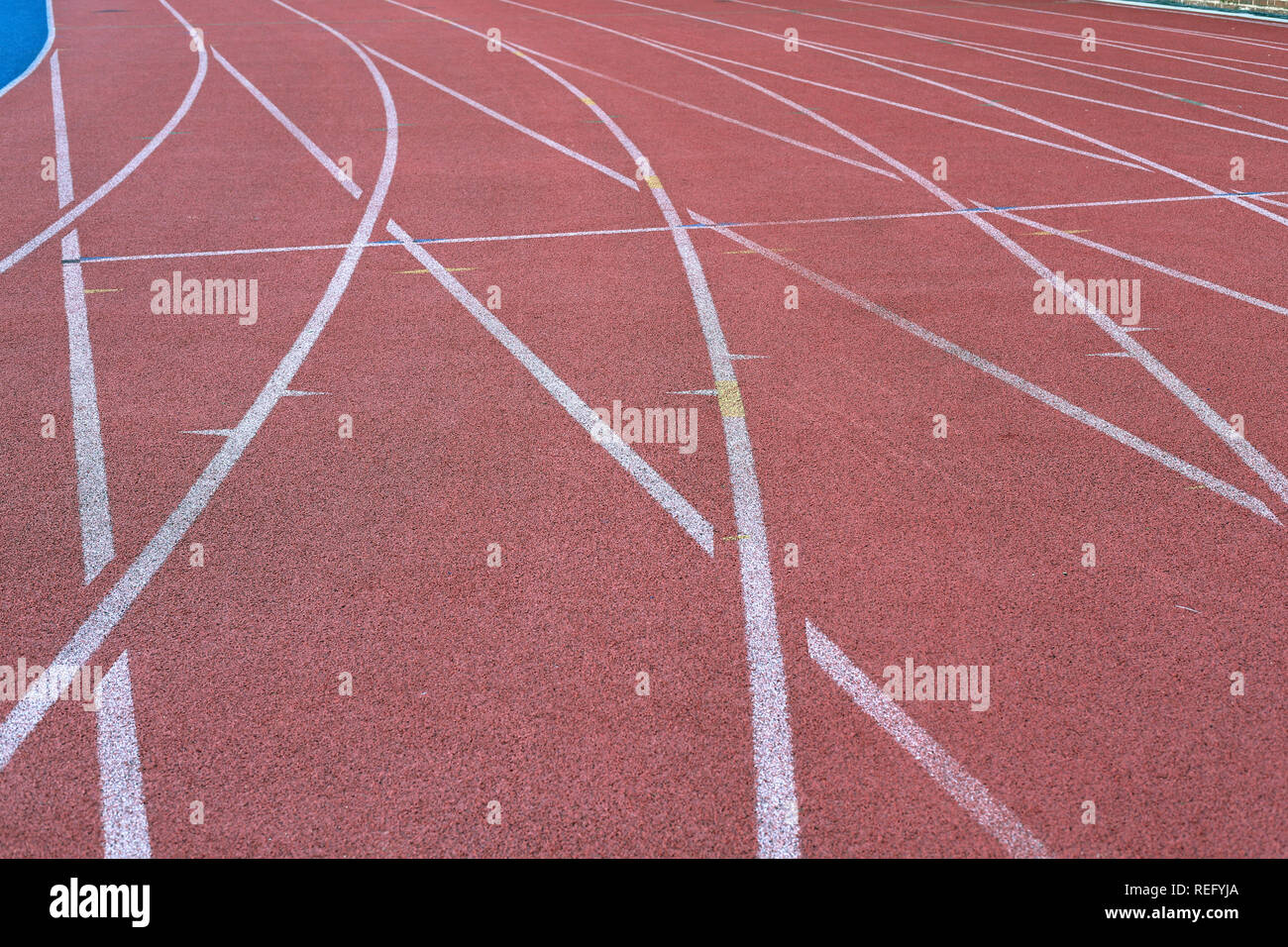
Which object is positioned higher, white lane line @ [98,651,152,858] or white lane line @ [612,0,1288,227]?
white lane line @ [612,0,1288,227]

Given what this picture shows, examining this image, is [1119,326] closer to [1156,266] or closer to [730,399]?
[1156,266]

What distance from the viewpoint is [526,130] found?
1309 centimetres

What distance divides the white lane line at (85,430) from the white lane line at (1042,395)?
4.83m

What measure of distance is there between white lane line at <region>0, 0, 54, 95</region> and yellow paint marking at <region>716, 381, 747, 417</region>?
1339 centimetres

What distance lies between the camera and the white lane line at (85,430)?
17.2 feet

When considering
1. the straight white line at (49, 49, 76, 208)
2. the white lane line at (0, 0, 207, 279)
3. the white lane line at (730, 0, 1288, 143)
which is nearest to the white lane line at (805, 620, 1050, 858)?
the white lane line at (0, 0, 207, 279)

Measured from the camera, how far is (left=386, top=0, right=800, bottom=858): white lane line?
3.73 meters

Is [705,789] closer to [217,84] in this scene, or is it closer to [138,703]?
[138,703]

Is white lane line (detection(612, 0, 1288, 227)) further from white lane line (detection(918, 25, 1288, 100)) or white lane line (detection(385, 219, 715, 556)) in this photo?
white lane line (detection(385, 219, 715, 556))

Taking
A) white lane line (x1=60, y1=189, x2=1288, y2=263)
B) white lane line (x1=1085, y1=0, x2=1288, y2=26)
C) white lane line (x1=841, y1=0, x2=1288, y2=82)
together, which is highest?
white lane line (x1=1085, y1=0, x2=1288, y2=26)

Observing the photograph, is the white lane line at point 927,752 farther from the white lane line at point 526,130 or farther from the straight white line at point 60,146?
the straight white line at point 60,146

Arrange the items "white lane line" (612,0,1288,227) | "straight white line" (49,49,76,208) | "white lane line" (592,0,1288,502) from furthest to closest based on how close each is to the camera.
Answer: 1. "straight white line" (49,49,76,208)
2. "white lane line" (612,0,1288,227)
3. "white lane line" (592,0,1288,502)

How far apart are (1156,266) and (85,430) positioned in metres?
7.41

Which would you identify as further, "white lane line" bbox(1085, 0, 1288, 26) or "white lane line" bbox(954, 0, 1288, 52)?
"white lane line" bbox(1085, 0, 1288, 26)
